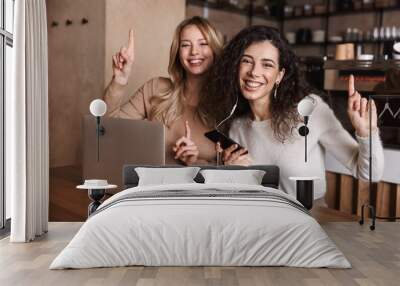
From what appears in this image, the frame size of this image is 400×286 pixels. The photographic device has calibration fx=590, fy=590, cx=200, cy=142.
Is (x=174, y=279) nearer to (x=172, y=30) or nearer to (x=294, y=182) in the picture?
(x=294, y=182)

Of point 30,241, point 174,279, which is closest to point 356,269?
point 174,279

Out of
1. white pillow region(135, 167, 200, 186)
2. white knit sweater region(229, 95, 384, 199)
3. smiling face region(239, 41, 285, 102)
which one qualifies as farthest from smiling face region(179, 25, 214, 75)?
white pillow region(135, 167, 200, 186)

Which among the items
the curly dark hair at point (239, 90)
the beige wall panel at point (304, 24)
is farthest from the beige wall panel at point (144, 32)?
the beige wall panel at point (304, 24)

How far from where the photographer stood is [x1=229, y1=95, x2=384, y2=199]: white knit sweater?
5473 millimetres

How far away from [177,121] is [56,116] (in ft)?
3.91

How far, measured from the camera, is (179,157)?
5.56 m

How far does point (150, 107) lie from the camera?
5.65 m

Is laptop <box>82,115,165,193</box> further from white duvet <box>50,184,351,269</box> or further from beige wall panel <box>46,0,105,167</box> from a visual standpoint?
white duvet <box>50,184,351,269</box>

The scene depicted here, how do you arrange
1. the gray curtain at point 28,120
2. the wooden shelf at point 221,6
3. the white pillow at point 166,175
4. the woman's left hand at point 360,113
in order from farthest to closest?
the wooden shelf at point 221,6, the woman's left hand at point 360,113, the white pillow at point 166,175, the gray curtain at point 28,120

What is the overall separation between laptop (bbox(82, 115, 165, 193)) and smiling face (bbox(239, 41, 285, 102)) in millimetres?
891

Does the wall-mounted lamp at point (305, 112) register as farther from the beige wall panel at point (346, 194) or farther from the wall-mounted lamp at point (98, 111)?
the wall-mounted lamp at point (98, 111)

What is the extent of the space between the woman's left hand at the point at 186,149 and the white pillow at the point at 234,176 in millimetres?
387

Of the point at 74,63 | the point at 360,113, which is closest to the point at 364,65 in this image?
the point at 360,113

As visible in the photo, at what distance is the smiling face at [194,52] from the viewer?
554 cm
